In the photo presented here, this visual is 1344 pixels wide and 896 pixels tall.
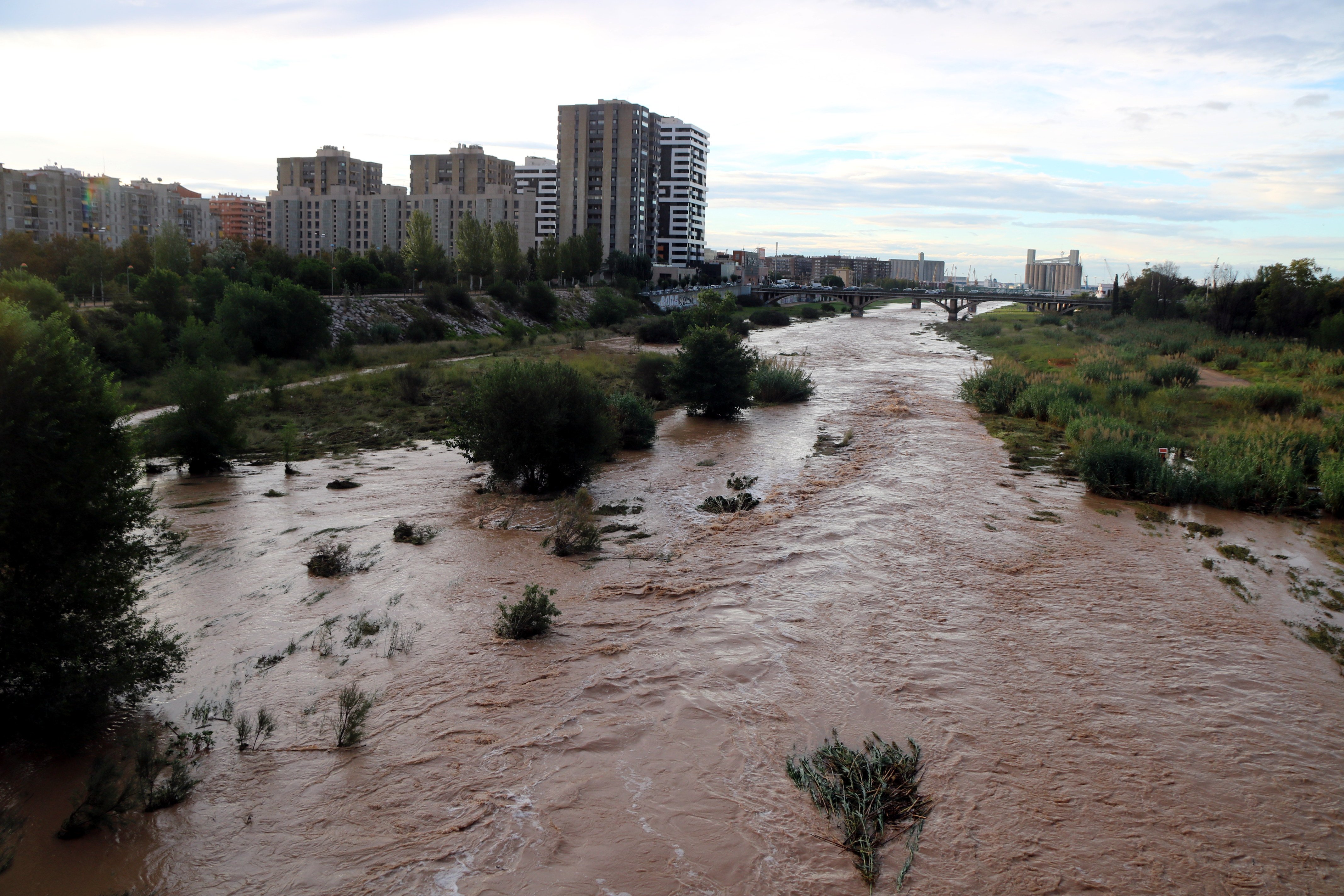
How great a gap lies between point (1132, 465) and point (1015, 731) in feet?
43.3

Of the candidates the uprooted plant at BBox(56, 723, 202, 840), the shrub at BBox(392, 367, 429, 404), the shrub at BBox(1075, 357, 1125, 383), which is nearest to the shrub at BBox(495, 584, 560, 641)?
the uprooted plant at BBox(56, 723, 202, 840)

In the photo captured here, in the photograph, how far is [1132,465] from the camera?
19.8m

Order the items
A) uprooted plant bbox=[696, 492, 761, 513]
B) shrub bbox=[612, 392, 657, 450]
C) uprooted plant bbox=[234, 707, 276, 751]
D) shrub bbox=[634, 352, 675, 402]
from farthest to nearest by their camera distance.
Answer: shrub bbox=[634, 352, 675, 402] → shrub bbox=[612, 392, 657, 450] → uprooted plant bbox=[696, 492, 761, 513] → uprooted plant bbox=[234, 707, 276, 751]

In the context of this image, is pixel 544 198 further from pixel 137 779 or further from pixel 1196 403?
pixel 137 779

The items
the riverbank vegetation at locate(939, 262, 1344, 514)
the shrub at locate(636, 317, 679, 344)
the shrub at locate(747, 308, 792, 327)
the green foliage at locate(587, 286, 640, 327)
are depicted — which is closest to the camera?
the riverbank vegetation at locate(939, 262, 1344, 514)

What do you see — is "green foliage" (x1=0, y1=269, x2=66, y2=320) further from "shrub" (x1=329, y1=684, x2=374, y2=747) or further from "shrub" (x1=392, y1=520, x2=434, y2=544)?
"shrub" (x1=329, y1=684, x2=374, y2=747)

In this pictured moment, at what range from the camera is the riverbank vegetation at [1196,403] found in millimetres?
19016

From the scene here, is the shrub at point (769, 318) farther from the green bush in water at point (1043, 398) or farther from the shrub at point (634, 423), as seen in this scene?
the shrub at point (634, 423)

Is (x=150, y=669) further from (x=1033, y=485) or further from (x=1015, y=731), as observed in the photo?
(x=1033, y=485)

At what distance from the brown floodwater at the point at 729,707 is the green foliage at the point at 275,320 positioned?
26.5m

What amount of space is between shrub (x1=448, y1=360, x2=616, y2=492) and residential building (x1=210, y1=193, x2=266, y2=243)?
18819 centimetres

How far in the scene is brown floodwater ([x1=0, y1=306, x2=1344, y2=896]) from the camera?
6797 millimetres

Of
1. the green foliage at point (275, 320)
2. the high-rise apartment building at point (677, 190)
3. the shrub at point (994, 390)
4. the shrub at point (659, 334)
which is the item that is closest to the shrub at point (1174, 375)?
the shrub at point (994, 390)

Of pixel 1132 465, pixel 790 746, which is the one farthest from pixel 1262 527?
pixel 790 746
